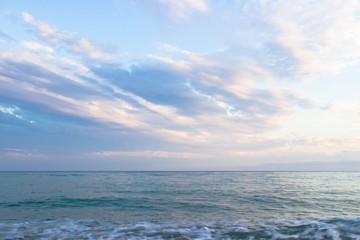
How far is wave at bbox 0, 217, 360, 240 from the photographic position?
54.8 feet

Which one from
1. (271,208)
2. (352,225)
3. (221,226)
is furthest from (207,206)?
(352,225)

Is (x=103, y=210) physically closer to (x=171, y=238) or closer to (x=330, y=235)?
(x=171, y=238)

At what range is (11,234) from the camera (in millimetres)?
17250

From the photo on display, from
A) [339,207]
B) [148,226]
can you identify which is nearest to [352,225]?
[339,207]

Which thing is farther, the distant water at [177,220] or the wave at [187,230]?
the distant water at [177,220]

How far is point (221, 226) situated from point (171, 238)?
181 inches

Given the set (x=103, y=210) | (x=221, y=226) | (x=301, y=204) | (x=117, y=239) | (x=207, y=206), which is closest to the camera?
(x=117, y=239)

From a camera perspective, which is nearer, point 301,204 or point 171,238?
point 171,238

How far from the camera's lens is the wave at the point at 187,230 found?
16703 millimetres

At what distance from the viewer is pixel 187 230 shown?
1830 centimetres

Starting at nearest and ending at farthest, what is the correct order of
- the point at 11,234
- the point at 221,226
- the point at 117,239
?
the point at 117,239
the point at 11,234
the point at 221,226

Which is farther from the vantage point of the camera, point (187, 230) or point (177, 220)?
point (177, 220)

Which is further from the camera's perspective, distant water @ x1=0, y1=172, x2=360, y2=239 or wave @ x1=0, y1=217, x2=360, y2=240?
distant water @ x1=0, y1=172, x2=360, y2=239

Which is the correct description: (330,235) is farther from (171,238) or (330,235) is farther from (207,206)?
(207,206)
